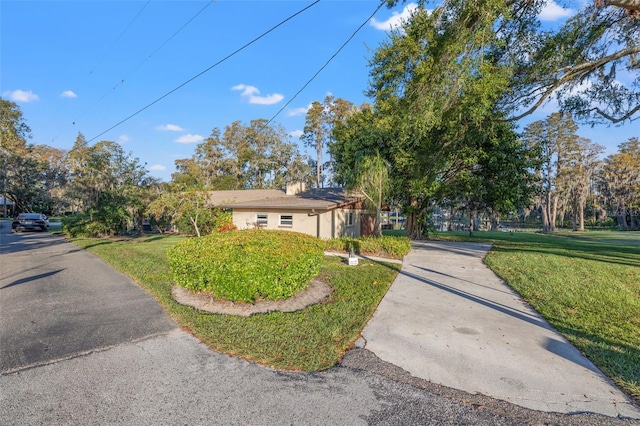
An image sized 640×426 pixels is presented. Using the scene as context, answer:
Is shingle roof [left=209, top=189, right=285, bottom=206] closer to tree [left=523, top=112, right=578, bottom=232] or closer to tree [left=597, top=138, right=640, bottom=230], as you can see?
tree [left=523, top=112, right=578, bottom=232]

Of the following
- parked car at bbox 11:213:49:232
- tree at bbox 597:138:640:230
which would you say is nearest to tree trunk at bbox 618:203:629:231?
tree at bbox 597:138:640:230

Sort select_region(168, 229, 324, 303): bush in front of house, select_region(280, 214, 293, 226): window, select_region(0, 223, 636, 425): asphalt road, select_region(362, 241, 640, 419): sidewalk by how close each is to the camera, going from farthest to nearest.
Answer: select_region(280, 214, 293, 226): window < select_region(168, 229, 324, 303): bush in front of house < select_region(362, 241, 640, 419): sidewalk < select_region(0, 223, 636, 425): asphalt road

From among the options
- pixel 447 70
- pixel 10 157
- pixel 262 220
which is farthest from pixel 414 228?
pixel 10 157

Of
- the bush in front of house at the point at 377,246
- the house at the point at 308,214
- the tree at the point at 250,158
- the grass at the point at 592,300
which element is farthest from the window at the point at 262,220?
the tree at the point at 250,158

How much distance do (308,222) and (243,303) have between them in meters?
11.1

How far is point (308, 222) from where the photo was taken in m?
16.7

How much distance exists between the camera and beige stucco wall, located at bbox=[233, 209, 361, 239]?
16531 mm

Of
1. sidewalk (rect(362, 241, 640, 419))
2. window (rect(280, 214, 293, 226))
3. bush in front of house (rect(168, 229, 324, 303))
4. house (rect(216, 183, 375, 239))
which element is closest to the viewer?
sidewalk (rect(362, 241, 640, 419))

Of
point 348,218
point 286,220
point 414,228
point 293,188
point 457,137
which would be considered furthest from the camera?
point 293,188

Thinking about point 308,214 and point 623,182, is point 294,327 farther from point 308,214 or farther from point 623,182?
point 623,182

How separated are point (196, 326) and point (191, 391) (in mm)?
1748

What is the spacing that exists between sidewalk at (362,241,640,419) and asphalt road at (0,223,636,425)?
0.23 m

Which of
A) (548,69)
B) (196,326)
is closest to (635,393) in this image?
(196,326)

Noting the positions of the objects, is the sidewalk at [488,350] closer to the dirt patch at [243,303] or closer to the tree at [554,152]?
the dirt patch at [243,303]
